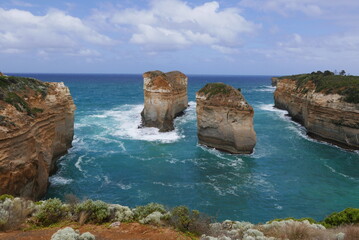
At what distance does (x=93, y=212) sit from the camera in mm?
11820

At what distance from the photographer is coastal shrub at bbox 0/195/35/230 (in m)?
10.7

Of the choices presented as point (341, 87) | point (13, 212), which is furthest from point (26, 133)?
point (341, 87)

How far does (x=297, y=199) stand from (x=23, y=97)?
23604 mm

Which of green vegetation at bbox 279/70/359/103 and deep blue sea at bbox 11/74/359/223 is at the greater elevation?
green vegetation at bbox 279/70/359/103

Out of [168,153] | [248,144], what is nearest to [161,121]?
[168,153]

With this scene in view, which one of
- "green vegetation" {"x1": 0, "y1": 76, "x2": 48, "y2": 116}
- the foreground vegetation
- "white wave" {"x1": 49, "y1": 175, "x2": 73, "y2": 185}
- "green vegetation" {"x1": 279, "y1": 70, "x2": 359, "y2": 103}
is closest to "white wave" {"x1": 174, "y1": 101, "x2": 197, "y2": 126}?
"green vegetation" {"x1": 279, "y1": 70, "x2": 359, "y2": 103}

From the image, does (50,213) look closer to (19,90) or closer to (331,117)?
(19,90)

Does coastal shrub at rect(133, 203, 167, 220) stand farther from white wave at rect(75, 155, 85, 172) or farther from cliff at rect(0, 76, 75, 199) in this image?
white wave at rect(75, 155, 85, 172)

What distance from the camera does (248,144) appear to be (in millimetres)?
31609

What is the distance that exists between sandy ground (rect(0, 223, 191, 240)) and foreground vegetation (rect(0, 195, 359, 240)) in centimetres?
39

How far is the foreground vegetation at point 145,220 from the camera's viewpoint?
10.8 meters

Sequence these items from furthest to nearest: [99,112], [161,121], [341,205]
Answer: [99,112]
[161,121]
[341,205]

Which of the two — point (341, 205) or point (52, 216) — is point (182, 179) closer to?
point (341, 205)

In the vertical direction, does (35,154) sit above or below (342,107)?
below
